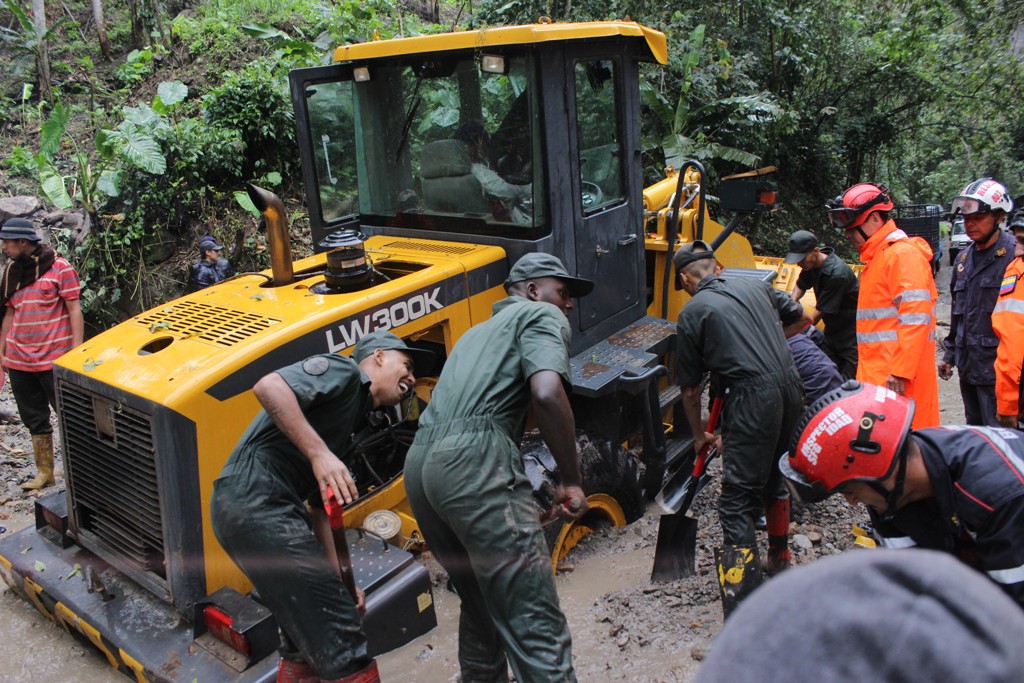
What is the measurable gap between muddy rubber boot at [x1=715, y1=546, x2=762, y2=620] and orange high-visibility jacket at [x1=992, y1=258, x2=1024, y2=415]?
1575mm

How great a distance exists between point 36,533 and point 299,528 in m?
1.93

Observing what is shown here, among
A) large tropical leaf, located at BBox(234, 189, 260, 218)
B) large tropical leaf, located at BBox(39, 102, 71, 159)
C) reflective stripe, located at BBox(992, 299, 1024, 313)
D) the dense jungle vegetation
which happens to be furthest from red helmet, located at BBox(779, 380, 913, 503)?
large tropical leaf, located at BBox(39, 102, 71, 159)

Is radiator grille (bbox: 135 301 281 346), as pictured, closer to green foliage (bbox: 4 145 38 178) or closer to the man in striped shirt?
the man in striped shirt

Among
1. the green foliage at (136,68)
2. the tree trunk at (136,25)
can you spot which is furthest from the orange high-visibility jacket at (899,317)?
the tree trunk at (136,25)

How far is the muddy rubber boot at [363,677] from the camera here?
297 cm

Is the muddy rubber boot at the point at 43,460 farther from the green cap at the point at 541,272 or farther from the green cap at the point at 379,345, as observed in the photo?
the green cap at the point at 541,272

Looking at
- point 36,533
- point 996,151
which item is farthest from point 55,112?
point 996,151

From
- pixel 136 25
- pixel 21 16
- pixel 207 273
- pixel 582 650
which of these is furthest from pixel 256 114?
pixel 582 650

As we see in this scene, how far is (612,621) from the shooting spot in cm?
386

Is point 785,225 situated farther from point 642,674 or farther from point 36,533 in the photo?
point 36,533

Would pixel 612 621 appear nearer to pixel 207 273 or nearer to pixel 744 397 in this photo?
pixel 744 397

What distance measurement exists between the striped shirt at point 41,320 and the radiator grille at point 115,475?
186cm

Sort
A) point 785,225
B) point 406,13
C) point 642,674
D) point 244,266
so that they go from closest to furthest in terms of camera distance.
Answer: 1. point 642,674
2. point 244,266
3. point 785,225
4. point 406,13

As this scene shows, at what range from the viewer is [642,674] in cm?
349
